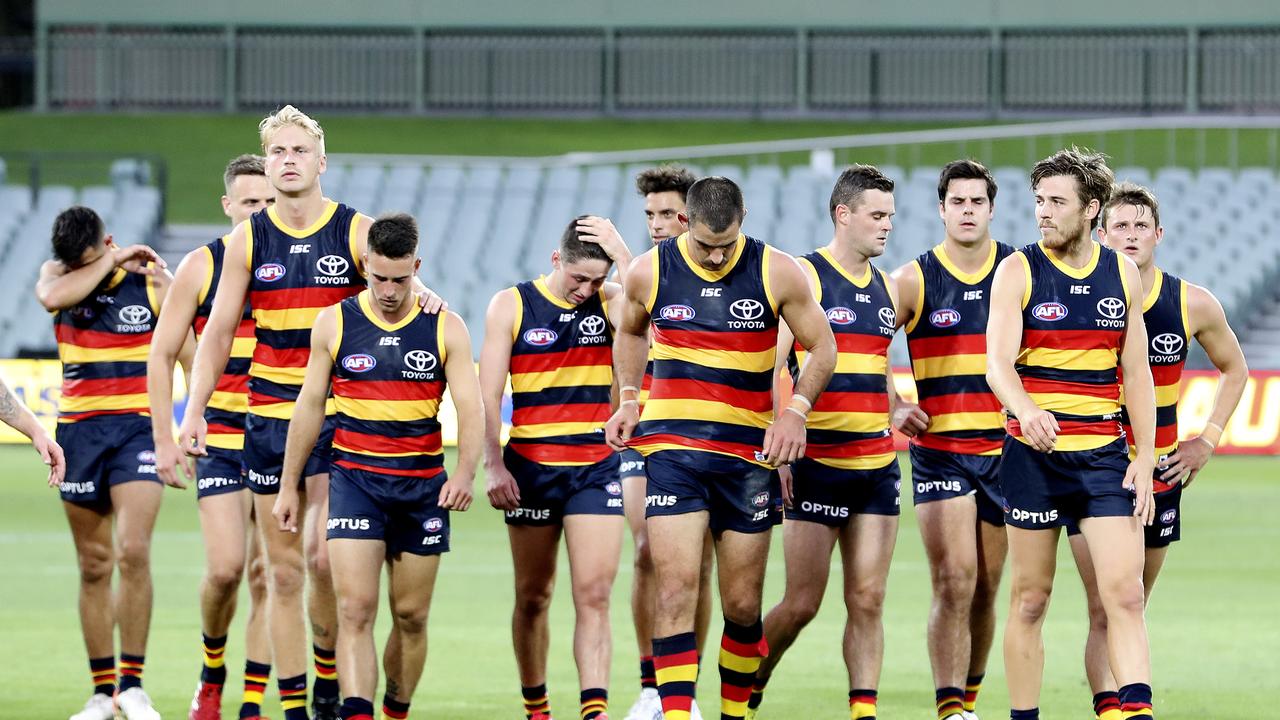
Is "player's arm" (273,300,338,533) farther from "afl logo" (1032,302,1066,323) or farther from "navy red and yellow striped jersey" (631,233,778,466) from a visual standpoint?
"afl logo" (1032,302,1066,323)

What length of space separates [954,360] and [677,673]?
2217mm

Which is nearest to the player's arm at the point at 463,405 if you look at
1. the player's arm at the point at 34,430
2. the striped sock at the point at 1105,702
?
the player's arm at the point at 34,430

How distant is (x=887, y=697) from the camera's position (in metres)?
9.71

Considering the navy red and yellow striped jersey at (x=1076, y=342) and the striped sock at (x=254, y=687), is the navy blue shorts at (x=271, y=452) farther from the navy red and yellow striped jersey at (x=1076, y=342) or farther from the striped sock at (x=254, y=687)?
the navy red and yellow striped jersey at (x=1076, y=342)

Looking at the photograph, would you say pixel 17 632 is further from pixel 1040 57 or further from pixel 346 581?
pixel 1040 57

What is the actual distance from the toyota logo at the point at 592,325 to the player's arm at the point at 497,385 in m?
0.31

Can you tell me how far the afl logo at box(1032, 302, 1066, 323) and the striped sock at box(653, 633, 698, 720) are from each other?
192 cm

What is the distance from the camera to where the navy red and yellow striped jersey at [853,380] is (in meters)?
8.34

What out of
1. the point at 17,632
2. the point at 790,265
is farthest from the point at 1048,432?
the point at 17,632

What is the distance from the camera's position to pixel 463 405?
7.76 m

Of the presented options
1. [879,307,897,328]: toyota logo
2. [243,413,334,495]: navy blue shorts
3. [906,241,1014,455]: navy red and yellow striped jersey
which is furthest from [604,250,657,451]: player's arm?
[906,241,1014,455]: navy red and yellow striped jersey

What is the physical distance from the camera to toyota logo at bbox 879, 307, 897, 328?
27.8 feet

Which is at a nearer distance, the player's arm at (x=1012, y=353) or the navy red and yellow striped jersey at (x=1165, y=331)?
the player's arm at (x=1012, y=353)

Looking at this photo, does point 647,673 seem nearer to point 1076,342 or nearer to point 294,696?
point 294,696
